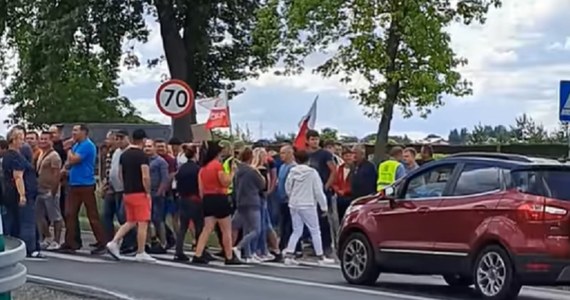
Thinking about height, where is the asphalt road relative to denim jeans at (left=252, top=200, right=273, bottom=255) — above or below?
below

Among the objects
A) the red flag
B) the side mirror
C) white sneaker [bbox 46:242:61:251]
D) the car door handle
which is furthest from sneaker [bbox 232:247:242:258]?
the red flag

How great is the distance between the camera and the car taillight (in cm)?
1300

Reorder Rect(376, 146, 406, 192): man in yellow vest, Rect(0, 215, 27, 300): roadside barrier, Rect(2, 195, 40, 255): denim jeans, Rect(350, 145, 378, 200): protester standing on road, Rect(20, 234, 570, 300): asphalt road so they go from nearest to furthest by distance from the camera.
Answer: Rect(0, 215, 27, 300): roadside barrier < Rect(20, 234, 570, 300): asphalt road < Rect(2, 195, 40, 255): denim jeans < Rect(376, 146, 406, 192): man in yellow vest < Rect(350, 145, 378, 200): protester standing on road

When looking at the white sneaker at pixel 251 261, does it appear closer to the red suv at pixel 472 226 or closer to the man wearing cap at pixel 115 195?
the man wearing cap at pixel 115 195

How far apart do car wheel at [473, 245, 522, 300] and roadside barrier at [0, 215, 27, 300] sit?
349 inches

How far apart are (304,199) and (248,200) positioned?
2.63 ft

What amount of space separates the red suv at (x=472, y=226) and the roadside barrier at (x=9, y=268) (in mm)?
8847

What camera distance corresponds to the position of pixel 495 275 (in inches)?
528

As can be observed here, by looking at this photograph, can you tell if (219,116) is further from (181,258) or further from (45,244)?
(181,258)

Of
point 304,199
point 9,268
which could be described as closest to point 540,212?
point 304,199

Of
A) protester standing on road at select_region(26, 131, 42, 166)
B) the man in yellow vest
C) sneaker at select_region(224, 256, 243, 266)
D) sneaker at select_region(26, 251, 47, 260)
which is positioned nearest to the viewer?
sneaker at select_region(224, 256, 243, 266)

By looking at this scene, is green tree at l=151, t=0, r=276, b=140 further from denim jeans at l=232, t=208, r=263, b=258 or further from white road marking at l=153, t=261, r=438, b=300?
white road marking at l=153, t=261, r=438, b=300

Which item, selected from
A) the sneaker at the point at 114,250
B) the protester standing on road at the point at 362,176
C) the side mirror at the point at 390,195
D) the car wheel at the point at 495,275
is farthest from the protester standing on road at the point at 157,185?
the car wheel at the point at 495,275

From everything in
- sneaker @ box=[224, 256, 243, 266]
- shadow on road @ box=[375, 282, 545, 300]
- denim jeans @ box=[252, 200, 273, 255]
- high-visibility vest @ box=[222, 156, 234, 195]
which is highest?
high-visibility vest @ box=[222, 156, 234, 195]
